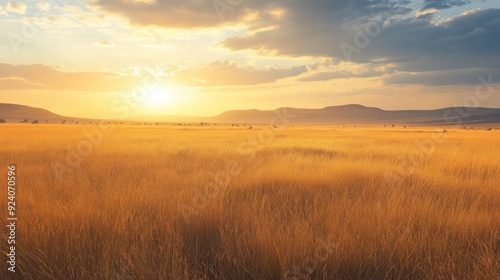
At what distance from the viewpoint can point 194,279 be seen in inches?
105

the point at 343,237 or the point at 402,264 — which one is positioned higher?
the point at 343,237

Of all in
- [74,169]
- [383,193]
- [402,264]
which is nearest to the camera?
[402,264]

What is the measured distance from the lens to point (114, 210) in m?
4.07

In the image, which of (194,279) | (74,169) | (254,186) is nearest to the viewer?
(194,279)

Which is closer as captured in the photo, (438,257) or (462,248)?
(438,257)

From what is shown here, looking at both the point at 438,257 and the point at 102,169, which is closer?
the point at 438,257

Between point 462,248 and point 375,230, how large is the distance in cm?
90

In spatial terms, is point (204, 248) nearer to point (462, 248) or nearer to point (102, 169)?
point (462, 248)

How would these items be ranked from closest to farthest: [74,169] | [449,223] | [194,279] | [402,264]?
[194,279]
[402,264]
[449,223]
[74,169]

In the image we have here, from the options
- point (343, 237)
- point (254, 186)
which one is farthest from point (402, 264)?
point (254, 186)

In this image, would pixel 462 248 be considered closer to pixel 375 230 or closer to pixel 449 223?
pixel 449 223

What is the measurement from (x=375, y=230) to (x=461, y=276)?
904mm

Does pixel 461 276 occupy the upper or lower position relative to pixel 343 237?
lower

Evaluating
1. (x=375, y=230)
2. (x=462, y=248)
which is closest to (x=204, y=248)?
(x=375, y=230)
